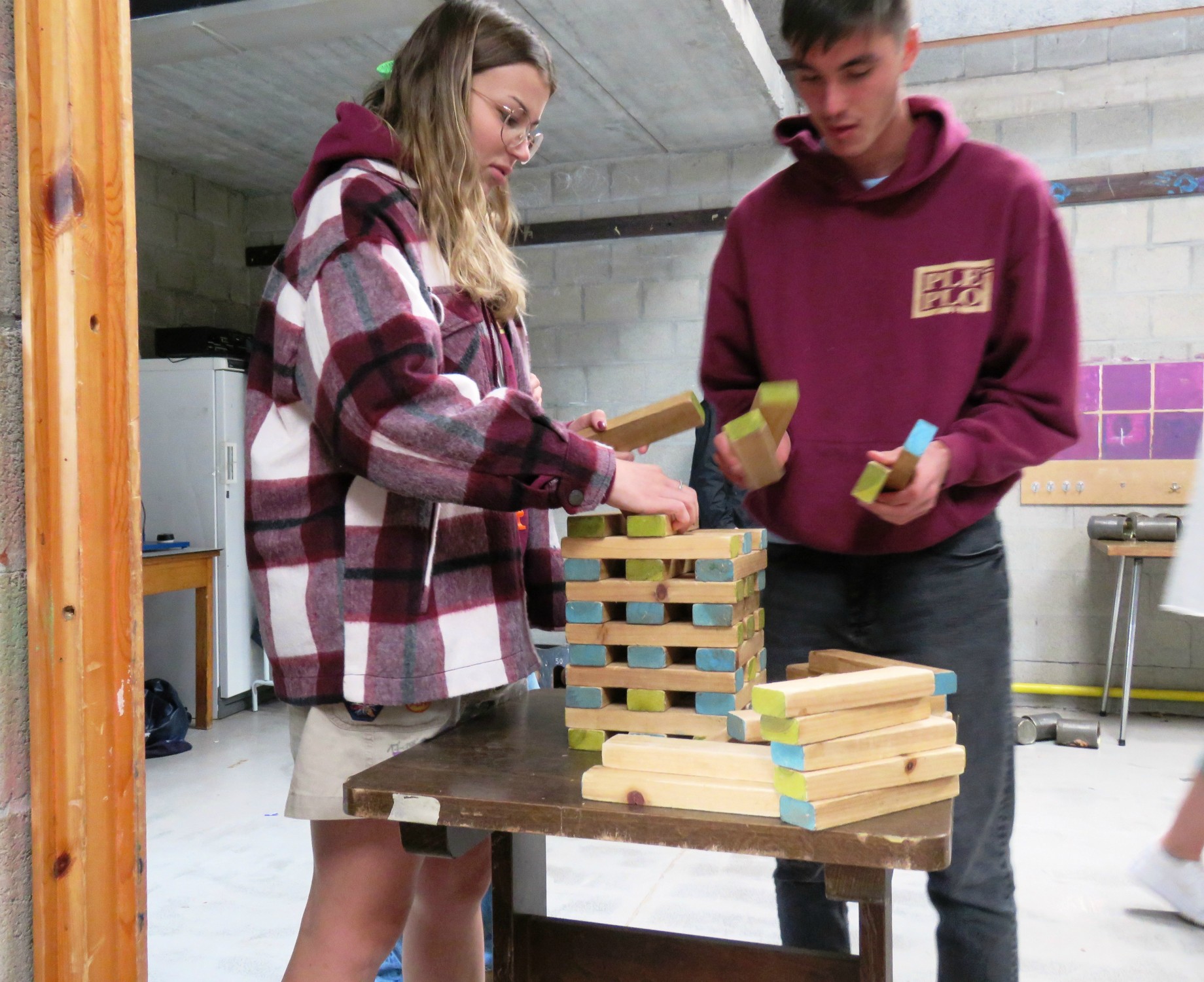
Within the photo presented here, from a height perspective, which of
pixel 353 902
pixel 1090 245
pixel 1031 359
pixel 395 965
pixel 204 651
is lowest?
pixel 395 965

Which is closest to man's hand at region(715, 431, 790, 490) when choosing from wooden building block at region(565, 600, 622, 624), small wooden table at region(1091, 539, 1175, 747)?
wooden building block at region(565, 600, 622, 624)

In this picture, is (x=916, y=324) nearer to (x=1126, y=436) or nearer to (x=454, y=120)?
(x=454, y=120)

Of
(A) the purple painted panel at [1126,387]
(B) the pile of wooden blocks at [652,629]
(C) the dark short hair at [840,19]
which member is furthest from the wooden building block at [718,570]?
(A) the purple painted panel at [1126,387]

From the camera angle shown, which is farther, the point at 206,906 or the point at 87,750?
the point at 206,906

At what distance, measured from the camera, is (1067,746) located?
151 inches

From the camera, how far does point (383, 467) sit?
995 mm

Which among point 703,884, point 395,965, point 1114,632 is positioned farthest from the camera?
point 1114,632

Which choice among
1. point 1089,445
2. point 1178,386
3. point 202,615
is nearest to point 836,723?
point 202,615

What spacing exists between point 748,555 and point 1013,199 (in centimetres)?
51

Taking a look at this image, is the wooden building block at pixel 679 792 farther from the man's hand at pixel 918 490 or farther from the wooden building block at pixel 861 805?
the man's hand at pixel 918 490

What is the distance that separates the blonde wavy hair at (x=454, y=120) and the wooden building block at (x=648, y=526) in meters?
0.30

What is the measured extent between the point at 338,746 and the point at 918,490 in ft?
2.21

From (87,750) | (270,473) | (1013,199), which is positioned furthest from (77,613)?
(1013,199)

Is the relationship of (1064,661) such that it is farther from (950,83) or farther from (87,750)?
(87,750)
